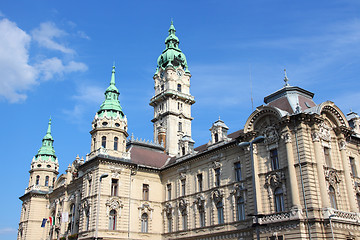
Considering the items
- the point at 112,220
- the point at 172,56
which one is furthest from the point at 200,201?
the point at 172,56

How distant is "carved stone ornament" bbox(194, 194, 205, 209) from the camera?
46.8m

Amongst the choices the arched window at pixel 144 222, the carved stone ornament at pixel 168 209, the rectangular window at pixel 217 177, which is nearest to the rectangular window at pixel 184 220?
the carved stone ornament at pixel 168 209

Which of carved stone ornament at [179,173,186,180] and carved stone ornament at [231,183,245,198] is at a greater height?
carved stone ornament at [179,173,186,180]

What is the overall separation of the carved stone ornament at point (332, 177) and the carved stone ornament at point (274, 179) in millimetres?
4171

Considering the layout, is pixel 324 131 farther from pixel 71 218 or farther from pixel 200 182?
pixel 71 218

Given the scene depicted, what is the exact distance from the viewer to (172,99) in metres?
78.8

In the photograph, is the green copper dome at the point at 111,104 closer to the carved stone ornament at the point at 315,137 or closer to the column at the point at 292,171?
the column at the point at 292,171

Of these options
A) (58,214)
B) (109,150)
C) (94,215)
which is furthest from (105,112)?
(58,214)

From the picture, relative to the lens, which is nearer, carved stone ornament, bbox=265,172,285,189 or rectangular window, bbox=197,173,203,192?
carved stone ornament, bbox=265,172,285,189

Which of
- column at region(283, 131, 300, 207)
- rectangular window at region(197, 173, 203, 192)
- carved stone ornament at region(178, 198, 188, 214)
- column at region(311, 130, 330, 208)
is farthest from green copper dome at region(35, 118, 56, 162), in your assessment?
column at region(311, 130, 330, 208)

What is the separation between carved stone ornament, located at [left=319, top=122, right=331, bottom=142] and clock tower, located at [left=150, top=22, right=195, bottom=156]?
121 ft

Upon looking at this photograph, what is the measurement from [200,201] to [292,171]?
48.0ft

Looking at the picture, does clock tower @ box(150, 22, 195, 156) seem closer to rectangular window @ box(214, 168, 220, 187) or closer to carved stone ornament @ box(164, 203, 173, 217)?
carved stone ornament @ box(164, 203, 173, 217)

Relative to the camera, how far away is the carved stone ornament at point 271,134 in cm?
3897
